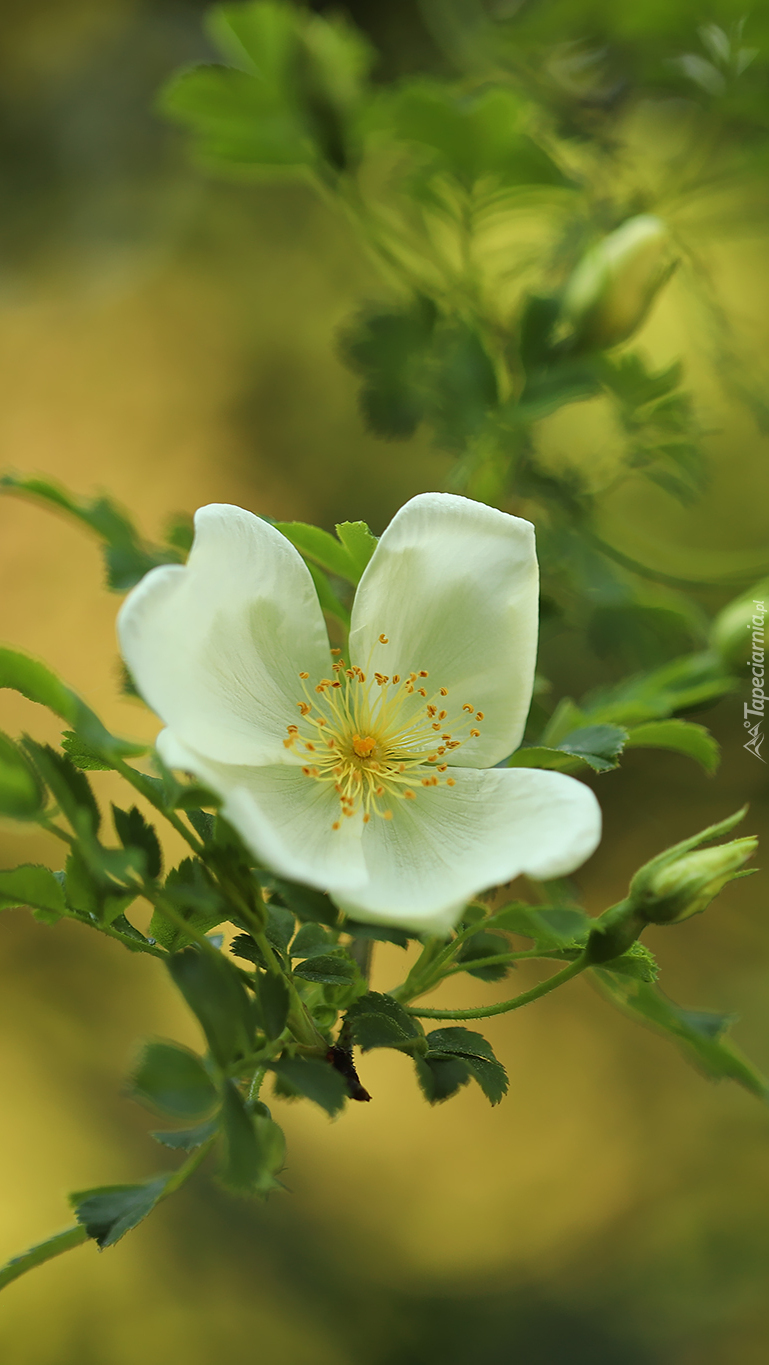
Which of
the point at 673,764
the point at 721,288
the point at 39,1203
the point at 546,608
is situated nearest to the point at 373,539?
the point at 546,608

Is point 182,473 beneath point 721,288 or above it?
above

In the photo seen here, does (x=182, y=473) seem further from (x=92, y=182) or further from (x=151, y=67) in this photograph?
(x=151, y=67)

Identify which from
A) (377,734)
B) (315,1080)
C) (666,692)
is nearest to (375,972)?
(666,692)

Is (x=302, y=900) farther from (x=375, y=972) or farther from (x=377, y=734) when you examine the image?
(x=375, y=972)

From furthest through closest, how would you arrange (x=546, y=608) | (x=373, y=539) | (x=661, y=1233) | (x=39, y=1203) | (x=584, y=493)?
(x=661, y=1233) → (x=39, y=1203) → (x=584, y=493) → (x=546, y=608) → (x=373, y=539)

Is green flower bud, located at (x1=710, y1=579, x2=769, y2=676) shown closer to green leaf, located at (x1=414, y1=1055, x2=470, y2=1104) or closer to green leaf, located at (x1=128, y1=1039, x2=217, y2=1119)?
green leaf, located at (x1=414, y1=1055, x2=470, y2=1104)

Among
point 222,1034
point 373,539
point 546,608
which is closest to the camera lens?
point 222,1034

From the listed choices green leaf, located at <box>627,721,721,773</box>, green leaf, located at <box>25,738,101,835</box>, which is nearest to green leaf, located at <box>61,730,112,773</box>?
green leaf, located at <box>25,738,101,835</box>
